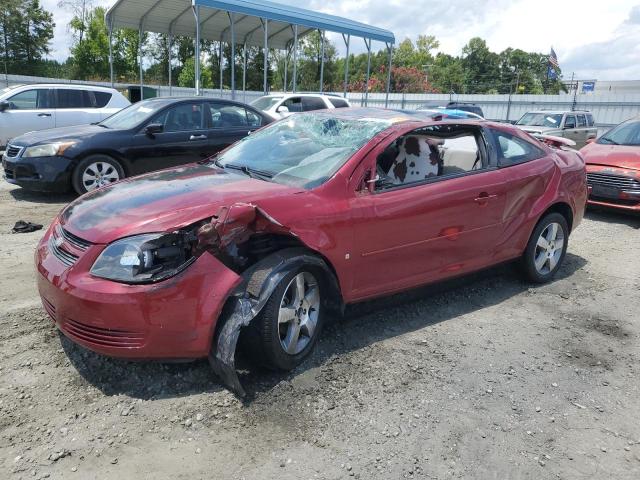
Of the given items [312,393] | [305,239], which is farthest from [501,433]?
[305,239]

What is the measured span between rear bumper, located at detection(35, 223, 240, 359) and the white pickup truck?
8839 mm

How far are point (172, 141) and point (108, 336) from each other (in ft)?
18.6

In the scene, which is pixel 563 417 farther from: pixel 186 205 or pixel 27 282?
pixel 27 282

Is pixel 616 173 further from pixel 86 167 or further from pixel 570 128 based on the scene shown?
pixel 570 128

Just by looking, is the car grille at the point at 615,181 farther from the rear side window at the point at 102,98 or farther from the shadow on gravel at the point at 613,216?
the rear side window at the point at 102,98

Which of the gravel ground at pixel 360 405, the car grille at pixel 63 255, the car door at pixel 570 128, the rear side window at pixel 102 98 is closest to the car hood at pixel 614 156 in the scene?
the gravel ground at pixel 360 405

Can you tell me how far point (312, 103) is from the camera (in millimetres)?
13875

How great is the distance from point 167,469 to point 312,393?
Result: 0.93 m

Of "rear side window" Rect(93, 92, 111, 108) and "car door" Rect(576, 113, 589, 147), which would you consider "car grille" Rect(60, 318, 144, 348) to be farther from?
"car door" Rect(576, 113, 589, 147)

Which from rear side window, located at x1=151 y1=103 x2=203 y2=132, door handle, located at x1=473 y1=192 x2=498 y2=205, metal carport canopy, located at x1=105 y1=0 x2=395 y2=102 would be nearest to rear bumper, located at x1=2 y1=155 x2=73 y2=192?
rear side window, located at x1=151 y1=103 x2=203 y2=132

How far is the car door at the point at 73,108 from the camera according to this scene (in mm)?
10859

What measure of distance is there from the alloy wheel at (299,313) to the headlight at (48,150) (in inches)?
216

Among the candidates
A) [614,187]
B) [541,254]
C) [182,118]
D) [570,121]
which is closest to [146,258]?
[541,254]

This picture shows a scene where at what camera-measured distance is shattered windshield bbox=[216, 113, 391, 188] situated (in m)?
3.66
